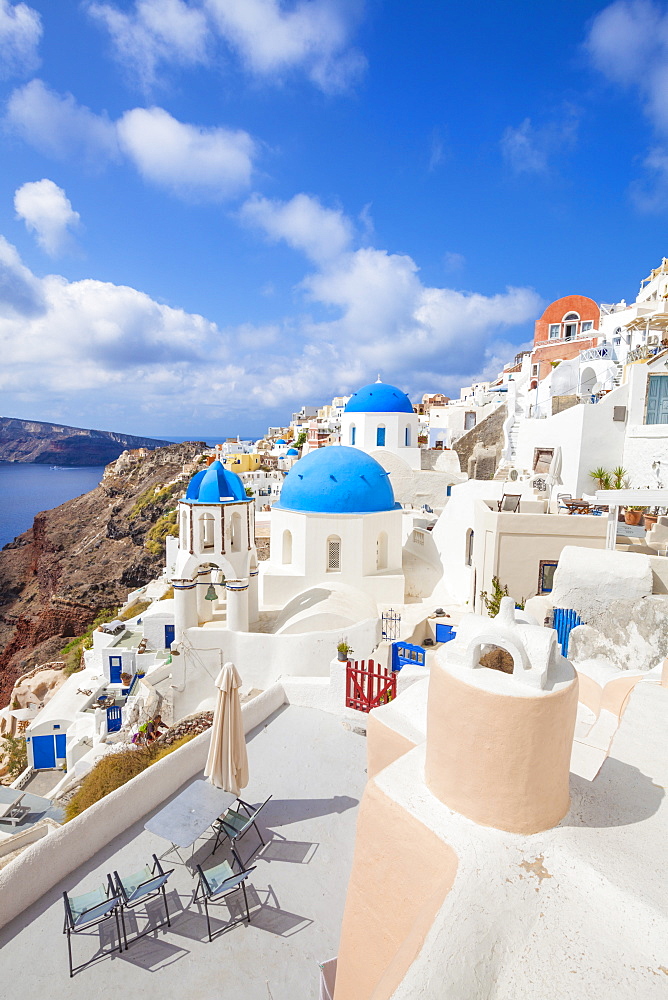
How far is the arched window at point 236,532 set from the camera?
589 inches

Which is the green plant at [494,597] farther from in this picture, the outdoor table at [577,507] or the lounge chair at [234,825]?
the lounge chair at [234,825]

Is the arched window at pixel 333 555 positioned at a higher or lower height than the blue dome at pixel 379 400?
lower

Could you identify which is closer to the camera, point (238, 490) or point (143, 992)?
point (143, 992)

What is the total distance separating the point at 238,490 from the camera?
1499 cm

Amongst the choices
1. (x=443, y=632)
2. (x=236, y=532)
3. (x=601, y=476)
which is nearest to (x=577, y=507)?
(x=601, y=476)

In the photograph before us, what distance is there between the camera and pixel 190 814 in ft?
19.2

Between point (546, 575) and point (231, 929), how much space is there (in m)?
9.13

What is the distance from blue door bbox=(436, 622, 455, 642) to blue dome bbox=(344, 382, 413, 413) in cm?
1923

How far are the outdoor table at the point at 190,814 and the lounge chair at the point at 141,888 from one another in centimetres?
30

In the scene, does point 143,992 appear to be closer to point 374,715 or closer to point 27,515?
point 374,715

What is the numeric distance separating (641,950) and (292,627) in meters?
11.6

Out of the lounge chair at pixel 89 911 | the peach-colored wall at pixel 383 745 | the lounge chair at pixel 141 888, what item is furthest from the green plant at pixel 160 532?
the peach-colored wall at pixel 383 745

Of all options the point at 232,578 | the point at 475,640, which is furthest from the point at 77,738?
the point at 475,640

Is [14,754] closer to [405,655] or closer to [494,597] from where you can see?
[405,655]
